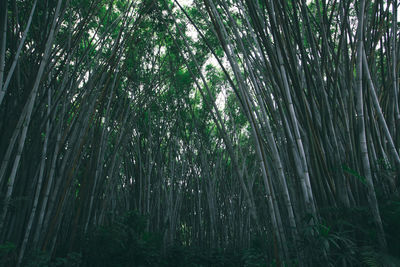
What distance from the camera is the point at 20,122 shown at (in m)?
1.58

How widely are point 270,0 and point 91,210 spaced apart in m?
2.29

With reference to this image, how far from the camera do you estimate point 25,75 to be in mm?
1972

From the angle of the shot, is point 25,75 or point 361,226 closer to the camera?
point 361,226

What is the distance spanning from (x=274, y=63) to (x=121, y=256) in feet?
6.02

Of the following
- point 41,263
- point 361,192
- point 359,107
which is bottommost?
point 41,263

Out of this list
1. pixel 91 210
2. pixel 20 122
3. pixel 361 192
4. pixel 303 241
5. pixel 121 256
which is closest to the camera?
pixel 303 241

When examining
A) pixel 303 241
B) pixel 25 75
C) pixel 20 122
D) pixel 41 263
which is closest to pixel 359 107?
pixel 303 241

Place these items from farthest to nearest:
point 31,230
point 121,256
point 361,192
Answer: point 121,256 → point 31,230 → point 361,192

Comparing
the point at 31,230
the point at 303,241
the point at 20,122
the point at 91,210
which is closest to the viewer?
the point at 303,241

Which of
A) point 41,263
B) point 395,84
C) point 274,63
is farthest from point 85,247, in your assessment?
point 395,84

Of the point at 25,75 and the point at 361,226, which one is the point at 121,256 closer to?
the point at 25,75

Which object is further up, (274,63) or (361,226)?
(274,63)

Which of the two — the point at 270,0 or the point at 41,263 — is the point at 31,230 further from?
the point at 270,0

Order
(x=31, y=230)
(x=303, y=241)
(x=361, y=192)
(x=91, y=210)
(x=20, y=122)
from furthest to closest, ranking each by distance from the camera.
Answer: (x=91, y=210) < (x=31, y=230) < (x=20, y=122) < (x=361, y=192) < (x=303, y=241)
